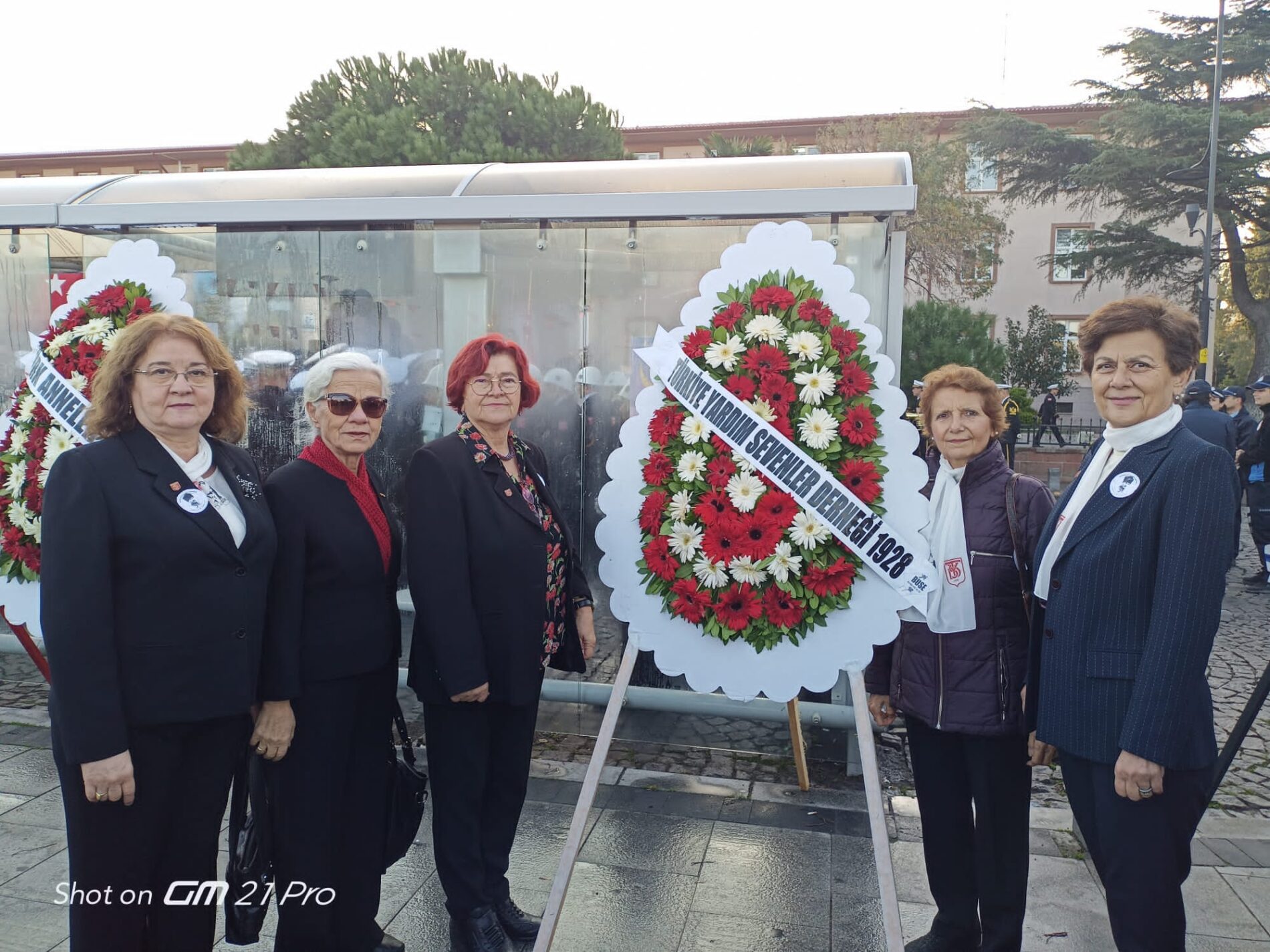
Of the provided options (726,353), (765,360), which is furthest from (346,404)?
(765,360)

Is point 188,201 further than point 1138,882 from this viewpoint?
Yes

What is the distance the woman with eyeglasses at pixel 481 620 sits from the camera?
291cm

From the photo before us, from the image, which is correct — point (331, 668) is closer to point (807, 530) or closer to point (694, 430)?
point (694, 430)

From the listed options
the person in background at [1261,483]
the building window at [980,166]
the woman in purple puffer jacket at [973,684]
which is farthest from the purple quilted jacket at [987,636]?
the building window at [980,166]

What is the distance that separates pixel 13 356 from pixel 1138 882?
248 inches

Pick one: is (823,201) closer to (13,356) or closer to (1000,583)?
(1000,583)

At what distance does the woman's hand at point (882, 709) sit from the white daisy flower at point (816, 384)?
1014 mm

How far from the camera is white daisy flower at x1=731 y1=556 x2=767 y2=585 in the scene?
9.96 ft

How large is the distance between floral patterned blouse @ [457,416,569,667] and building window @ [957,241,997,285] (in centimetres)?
→ 2542

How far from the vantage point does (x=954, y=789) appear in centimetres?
299

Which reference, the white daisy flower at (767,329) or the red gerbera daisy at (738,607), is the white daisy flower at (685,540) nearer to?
the red gerbera daisy at (738,607)

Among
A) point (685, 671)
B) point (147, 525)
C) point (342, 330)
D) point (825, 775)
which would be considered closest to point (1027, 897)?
point (825, 775)

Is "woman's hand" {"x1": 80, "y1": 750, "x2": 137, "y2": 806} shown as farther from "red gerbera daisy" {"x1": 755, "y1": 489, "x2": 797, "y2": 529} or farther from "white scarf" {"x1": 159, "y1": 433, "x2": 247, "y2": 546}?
"red gerbera daisy" {"x1": 755, "y1": 489, "x2": 797, "y2": 529}

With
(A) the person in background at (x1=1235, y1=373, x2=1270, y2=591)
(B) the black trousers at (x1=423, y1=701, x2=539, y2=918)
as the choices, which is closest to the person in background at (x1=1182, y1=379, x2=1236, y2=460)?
(A) the person in background at (x1=1235, y1=373, x2=1270, y2=591)
